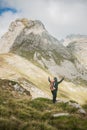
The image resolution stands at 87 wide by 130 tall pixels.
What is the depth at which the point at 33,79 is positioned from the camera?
6383 inches

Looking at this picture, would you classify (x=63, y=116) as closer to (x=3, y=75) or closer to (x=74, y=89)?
(x=3, y=75)

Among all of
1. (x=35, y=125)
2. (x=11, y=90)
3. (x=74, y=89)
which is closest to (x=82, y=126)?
(x=35, y=125)

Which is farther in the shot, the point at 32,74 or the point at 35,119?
the point at 32,74

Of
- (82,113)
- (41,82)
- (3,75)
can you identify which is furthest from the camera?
(41,82)

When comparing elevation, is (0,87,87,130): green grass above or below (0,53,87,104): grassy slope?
above

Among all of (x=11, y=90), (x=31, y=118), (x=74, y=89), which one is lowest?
(x=74, y=89)

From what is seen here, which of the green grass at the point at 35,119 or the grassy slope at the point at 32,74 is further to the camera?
the grassy slope at the point at 32,74

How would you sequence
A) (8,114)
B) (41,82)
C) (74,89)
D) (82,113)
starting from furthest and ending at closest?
(74,89)
(41,82)
(82,113)
(8,114)

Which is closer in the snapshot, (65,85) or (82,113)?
(82,113)

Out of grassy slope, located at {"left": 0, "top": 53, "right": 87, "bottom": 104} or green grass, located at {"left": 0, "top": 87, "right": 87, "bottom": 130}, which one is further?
grassy slope, located at {"left": 0, "top": 53, "right": 87, "bottom": 104}

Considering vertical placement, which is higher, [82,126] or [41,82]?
[82,126]

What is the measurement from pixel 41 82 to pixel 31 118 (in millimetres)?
137410

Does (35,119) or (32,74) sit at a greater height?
(35,119)

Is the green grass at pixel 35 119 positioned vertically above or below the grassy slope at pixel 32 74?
above
